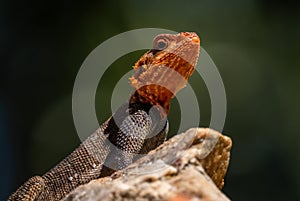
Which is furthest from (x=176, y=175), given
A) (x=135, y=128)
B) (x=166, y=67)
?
(x=166, y=67)

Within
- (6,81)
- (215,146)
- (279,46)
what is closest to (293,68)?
(279,46)

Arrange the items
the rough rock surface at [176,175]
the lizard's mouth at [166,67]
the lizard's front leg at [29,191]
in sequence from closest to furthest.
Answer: the rough rock surface at [176,175] < the lizard's front leg at [29,191] < the lizard's mouth at [166,67]

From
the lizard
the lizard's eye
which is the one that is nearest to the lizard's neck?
the lizard

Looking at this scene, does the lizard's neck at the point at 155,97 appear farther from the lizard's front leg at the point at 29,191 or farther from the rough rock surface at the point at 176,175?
the rough rock surface at the point at 176,175

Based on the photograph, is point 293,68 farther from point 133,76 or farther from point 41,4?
point 133,76

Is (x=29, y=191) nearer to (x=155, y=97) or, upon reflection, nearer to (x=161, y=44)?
(x=155, y=97)

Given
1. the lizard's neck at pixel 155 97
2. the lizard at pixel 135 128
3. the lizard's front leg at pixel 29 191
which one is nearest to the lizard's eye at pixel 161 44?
the lizard at pixel 135 128
